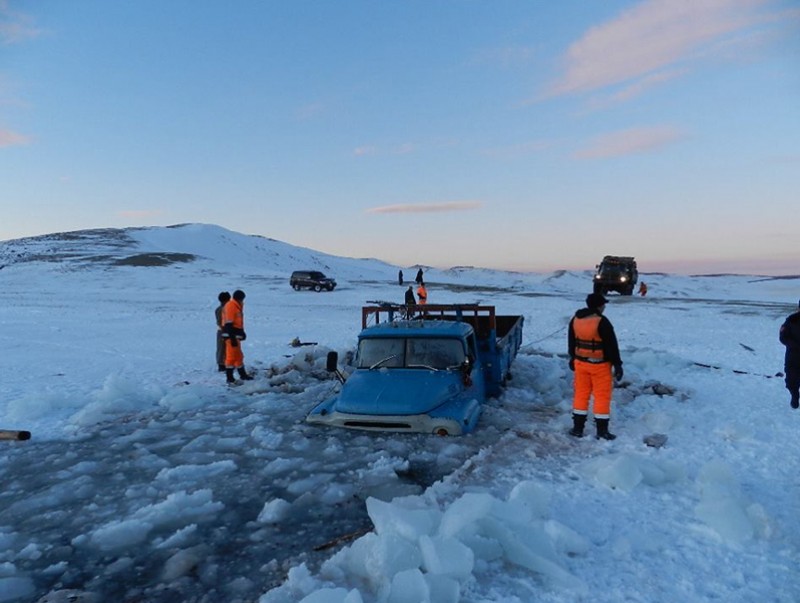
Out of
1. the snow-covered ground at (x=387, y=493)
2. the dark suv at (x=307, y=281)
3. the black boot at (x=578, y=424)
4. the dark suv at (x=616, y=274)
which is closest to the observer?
the snow-covered ground at (x=387, y=493)

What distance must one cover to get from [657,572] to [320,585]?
7.83 ft

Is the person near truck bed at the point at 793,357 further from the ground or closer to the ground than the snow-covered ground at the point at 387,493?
further from the ground

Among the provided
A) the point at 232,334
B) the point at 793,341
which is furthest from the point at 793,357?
the point at 232,334

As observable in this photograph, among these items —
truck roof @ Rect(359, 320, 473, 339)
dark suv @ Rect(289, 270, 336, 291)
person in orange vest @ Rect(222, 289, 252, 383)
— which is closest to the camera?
truck roof @ Rect(359, 320, 473, 339)

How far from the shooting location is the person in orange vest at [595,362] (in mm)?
6832

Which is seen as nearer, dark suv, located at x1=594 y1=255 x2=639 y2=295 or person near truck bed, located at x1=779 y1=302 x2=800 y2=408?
person near truck bed, located at x1=779 y1=302 x2=800 y2=408

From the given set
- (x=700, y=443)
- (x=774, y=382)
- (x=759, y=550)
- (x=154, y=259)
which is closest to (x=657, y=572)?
(x=759, y=550)

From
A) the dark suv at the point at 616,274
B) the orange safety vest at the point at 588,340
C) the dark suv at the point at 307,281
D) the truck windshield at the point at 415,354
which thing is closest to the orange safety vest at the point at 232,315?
the truck windshield at the point at 415,354

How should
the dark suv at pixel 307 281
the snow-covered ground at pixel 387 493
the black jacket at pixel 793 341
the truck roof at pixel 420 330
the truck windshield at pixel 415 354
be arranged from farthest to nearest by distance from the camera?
the dark suv at pixel 307 281
the black jacket at pixel 793 341
the truck roof at pixel 420 330
the truck windshield at pixel 415 354
the snow-covered ground at pixel 387 493

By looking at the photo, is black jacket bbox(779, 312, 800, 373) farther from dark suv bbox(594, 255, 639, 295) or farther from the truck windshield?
dark suv bbox(594, 255, 639, 295)

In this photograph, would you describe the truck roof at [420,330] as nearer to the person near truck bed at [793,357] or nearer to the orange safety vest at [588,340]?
the orange safety vest at [588,340]

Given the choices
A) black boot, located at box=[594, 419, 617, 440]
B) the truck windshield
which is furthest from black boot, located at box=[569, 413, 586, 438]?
the truck windshield

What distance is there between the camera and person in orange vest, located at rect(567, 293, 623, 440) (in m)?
6.83

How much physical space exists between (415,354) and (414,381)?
585 mm
